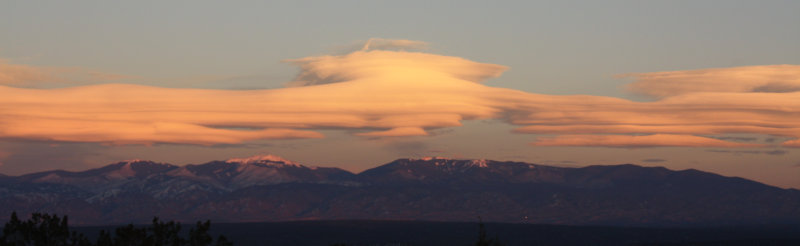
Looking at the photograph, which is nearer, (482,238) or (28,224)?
(28,224)

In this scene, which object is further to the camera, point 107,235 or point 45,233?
point 107,235

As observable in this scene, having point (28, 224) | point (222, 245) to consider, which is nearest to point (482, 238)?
point (222, 245)

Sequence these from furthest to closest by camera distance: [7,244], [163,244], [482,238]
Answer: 1. [482,238]
2. [163,244]
3. [7,244]

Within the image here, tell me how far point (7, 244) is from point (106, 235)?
5.04 metres

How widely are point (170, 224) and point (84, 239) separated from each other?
665 cm

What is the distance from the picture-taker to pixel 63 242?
5409cm

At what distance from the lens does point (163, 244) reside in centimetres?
5544

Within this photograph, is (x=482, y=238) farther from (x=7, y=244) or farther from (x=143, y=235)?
(x=7, y=244)

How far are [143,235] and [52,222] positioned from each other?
4557 mm

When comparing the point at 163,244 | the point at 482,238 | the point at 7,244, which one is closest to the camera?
the point at 7,244

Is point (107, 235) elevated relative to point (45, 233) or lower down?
lower down

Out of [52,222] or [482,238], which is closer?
[52,222]

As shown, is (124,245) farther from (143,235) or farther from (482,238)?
(482,238)

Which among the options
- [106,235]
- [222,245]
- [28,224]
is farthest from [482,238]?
[28,224]
